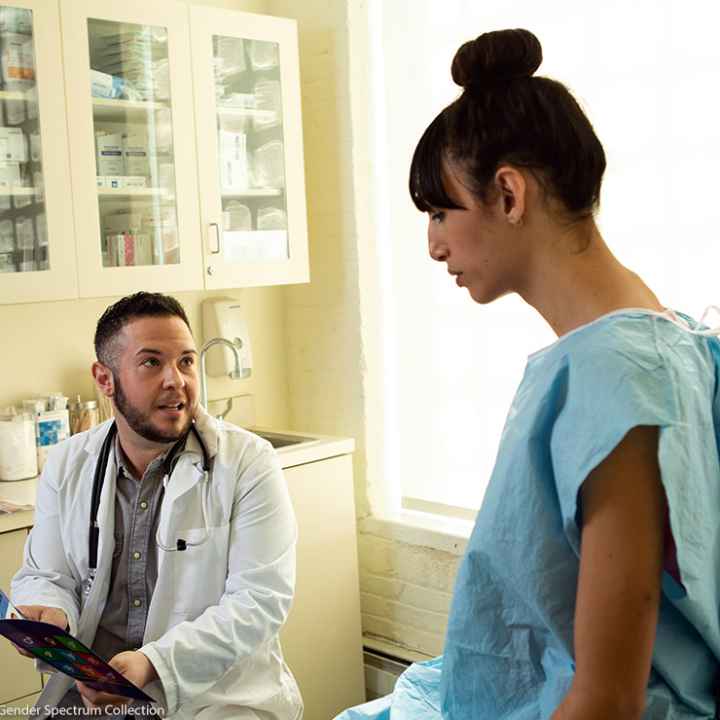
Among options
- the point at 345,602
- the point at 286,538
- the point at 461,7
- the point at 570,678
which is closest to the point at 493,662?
the point at 570,678

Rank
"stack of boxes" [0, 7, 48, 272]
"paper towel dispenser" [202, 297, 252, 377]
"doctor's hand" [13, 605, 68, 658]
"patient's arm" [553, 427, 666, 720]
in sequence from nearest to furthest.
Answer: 1. "patient's arm" [553, 427, 666, 720]
2. "doctor's hand" [13, 605, 68, 658]
3. "stack of boxes" [0, 7, 48, 272]
4. "paper towel dispenser" [202, 297, 252, 377]

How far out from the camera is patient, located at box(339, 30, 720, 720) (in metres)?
0.99

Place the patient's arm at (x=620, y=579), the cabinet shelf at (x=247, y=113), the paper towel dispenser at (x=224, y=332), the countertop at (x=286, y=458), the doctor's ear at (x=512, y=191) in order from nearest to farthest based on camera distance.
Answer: the patient's arm at (x=620, y=579) < the doctor's ear at (x=512, y=191) < the countertop at (x=286, y=458) < the cabinet shelf at (x=247, y=113) < the paper towel dispenser at (x=224, y=332)

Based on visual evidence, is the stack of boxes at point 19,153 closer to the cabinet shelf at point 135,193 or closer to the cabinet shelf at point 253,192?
the cabinet shelf at point 135,193

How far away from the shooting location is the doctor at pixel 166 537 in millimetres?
2045

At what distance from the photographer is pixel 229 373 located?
3.34 m

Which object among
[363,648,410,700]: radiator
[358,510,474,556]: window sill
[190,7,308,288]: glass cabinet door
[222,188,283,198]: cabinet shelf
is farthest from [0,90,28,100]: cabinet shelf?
[363,648,410,700]: radiator

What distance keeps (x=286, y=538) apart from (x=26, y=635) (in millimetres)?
604

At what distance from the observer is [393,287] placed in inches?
134

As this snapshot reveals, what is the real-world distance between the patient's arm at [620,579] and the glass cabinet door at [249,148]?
2.14m

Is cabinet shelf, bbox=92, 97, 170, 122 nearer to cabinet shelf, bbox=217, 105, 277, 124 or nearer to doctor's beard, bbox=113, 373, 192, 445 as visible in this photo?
cabinet shelf, bbox=217, 105, 277, 124

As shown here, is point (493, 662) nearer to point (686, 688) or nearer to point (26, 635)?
point (686, 688)

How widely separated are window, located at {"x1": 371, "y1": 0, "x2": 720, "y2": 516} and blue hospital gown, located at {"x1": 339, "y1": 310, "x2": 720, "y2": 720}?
133cm

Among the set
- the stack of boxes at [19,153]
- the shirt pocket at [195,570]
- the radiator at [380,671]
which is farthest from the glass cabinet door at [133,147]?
the radiator at [380,671]
